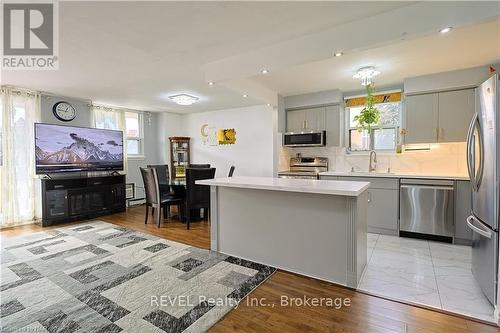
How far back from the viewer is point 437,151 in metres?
3.95

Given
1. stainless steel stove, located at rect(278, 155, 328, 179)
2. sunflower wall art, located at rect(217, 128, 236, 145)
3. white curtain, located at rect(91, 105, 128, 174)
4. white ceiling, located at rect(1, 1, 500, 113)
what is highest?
white ceiling, located at rect(1, 1, 500, 113)

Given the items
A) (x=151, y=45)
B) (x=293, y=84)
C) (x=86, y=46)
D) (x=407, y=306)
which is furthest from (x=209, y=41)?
(x=407, y=306)

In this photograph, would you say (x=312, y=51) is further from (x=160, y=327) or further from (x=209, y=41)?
(x=160, y=327)

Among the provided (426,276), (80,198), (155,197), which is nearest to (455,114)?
(426,276)

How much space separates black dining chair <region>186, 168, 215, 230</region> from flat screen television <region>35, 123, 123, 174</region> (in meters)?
2.40

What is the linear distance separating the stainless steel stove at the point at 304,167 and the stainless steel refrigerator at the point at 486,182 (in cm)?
246

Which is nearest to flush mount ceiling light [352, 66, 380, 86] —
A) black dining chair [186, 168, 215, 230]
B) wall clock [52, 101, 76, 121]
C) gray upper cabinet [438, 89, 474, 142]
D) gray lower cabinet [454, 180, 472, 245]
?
gray upper cabinet [438, 89, 474, 142]

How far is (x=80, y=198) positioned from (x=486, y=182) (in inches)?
234

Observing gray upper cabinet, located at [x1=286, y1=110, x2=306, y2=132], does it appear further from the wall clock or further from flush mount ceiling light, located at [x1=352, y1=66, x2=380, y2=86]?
the wall clock

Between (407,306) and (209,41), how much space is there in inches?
122

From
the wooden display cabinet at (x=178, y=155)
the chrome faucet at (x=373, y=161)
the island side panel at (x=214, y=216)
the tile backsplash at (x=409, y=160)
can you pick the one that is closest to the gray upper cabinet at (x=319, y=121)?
the tile backsplash at (x=409, y=160)

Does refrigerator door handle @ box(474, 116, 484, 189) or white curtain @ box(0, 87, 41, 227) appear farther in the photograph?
white curtain @ box(0, 87, 41, 227)

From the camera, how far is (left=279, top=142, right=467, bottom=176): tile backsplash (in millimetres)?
3826

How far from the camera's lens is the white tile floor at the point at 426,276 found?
2.07 metres
